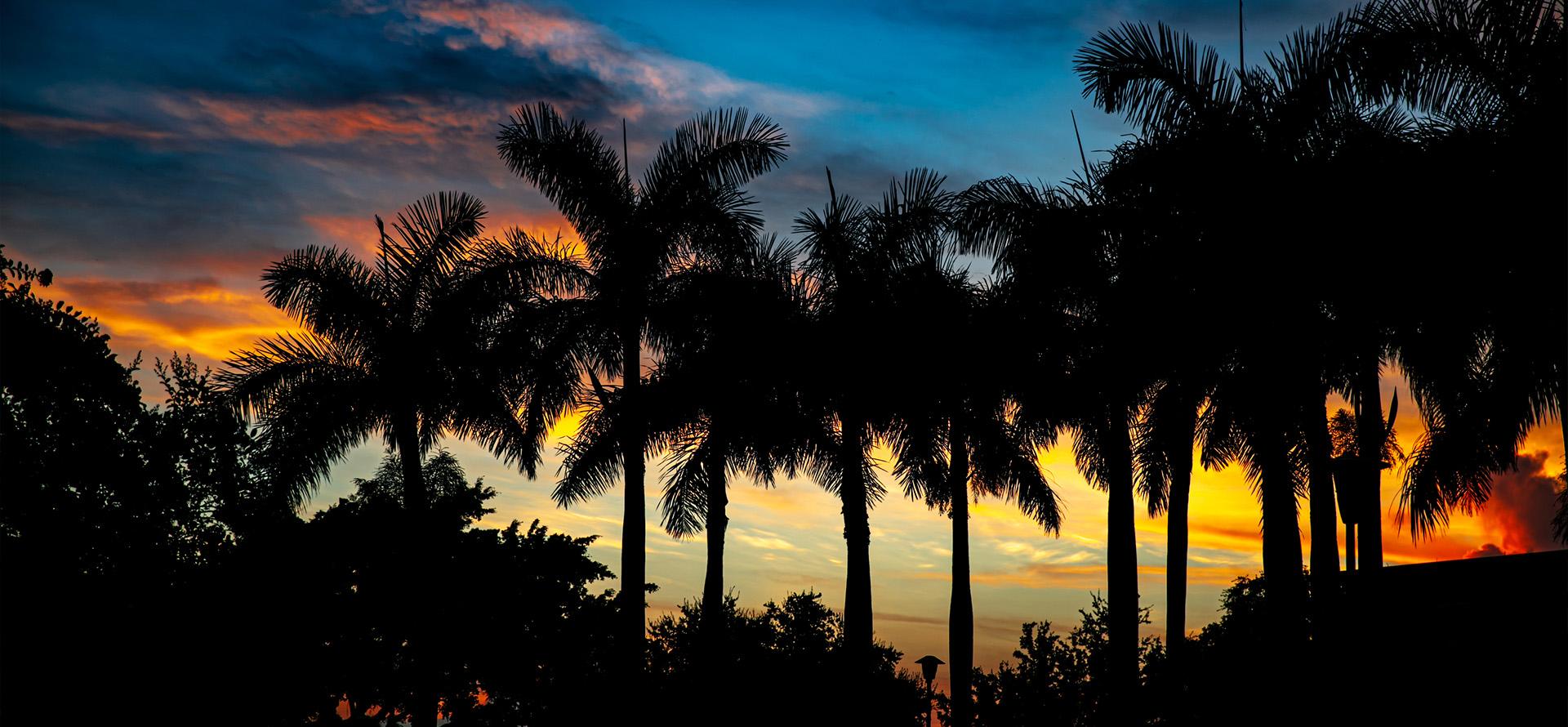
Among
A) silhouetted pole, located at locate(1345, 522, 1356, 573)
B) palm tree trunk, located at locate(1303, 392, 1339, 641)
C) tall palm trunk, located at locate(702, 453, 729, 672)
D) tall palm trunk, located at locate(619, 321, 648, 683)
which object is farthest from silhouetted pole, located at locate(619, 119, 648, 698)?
silhouetted pole, located at locate(1345, 522, 1356, 573)

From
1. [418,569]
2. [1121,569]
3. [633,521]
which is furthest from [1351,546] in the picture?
[418,569]

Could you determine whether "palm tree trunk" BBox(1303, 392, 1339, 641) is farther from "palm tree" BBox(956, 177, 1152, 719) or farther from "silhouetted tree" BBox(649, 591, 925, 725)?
"silhouetted tree" BBox(649, 591, 925, 725)

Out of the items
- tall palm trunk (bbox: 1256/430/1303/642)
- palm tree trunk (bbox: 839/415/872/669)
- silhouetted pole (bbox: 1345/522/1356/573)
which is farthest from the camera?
silhouetted pole (bbox: 1345/522/1356/573)

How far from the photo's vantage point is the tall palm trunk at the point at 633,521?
2139 centimetres

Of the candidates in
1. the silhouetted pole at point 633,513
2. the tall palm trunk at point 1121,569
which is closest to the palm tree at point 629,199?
the silhouetted pole at point 633,513

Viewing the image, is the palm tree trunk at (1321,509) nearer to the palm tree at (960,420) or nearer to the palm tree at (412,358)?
the palm tree at (960,420)

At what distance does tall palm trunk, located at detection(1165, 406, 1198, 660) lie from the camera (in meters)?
23.2

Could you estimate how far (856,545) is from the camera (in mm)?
26016

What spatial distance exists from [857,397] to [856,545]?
131 inches

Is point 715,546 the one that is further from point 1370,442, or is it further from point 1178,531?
point 1370,442

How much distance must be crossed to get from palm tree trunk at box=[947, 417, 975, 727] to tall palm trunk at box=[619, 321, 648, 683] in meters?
8.17

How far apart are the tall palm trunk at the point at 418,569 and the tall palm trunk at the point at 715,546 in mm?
5976

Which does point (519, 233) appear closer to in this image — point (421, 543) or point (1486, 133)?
point (421, 543)

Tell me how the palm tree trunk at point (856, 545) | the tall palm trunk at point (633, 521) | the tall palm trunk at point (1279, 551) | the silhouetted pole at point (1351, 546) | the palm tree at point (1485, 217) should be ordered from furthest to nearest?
the silhouetted pole at point (1351, 546), the palm tree trunk at point (856, 545), the tall palm trunk at point (633, 521), the tall palm trunk at point (1279, 551), the palm tree at point (1485, 217)
